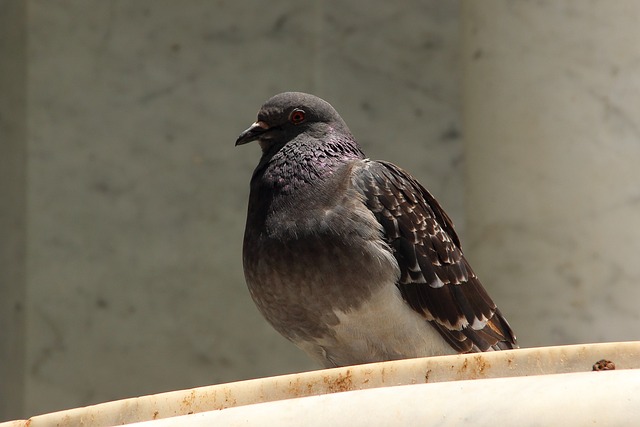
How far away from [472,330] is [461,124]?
10.6ft

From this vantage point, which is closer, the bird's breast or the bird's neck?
the bird's breast

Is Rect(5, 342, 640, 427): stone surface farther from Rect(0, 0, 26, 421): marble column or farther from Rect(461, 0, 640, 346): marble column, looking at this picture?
Rect(0, 0, 26, 421): marble column

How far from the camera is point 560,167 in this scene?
7652 millimetres

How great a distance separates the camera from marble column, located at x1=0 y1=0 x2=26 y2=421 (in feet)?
30.9

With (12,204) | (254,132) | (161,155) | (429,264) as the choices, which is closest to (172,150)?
(161,155)

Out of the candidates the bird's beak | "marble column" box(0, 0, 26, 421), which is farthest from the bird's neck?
"marble column" box(0, 0, 26, 421)

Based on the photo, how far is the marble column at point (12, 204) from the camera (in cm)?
941

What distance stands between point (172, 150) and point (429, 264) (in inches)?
147

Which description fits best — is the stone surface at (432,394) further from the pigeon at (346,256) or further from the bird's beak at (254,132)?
the bird's beak at (254,132)

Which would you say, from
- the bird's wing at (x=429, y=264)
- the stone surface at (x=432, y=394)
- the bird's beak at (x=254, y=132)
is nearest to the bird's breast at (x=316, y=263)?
the bird's wing at (x=429, y=264)

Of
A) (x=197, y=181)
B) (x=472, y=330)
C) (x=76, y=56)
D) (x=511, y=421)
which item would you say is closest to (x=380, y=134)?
(x=197, y=181)

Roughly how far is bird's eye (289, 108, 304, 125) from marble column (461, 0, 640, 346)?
6.19ft

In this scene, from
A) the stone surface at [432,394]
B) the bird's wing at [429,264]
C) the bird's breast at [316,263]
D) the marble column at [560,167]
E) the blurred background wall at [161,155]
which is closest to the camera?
the stone surface at [432,394]

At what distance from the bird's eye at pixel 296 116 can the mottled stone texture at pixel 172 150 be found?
8.95 feet
